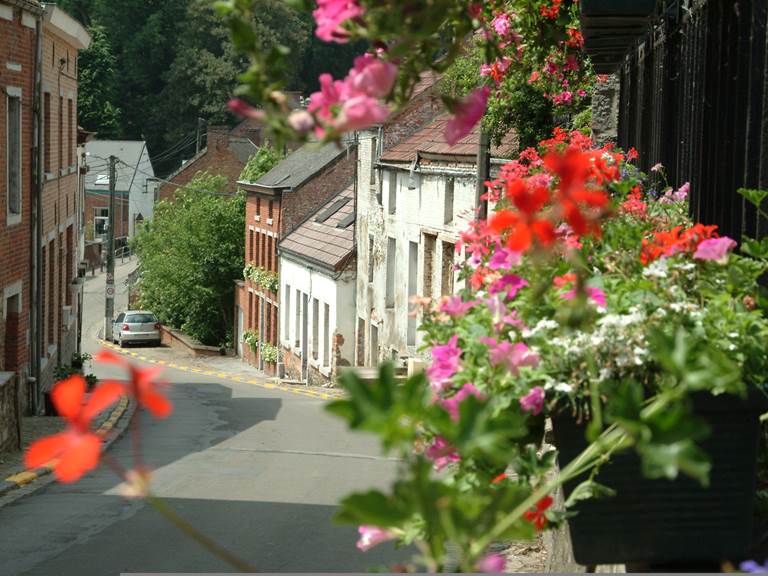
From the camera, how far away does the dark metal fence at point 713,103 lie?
4879 millimetres

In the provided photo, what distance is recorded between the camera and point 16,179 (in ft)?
64.1

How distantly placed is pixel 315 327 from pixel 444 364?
111ft

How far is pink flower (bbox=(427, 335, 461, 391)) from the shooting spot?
2.92 m

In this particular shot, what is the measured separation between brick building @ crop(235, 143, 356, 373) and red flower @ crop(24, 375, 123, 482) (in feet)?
115

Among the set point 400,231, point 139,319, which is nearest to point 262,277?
point 139,319

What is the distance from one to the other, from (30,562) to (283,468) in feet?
21.0

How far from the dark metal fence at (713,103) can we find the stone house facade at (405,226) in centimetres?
1376

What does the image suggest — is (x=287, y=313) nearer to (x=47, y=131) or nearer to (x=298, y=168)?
(x=298, y=168)

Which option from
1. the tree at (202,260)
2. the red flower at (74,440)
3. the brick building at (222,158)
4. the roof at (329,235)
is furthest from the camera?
the brick building at (222,158)

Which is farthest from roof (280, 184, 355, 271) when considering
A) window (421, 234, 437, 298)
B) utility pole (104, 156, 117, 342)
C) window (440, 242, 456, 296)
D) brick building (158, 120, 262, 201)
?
brick building (158, 120, 262, 201)

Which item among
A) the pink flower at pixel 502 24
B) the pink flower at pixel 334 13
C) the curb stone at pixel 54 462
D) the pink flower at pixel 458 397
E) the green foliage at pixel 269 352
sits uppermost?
the pink flower at pixel 502 24

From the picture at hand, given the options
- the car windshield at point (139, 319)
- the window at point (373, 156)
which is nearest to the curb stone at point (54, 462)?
the window at point (373, 156)

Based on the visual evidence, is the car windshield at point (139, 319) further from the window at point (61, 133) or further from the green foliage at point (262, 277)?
the window at point (61, 133)

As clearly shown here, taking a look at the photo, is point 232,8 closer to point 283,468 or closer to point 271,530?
point 271,530
